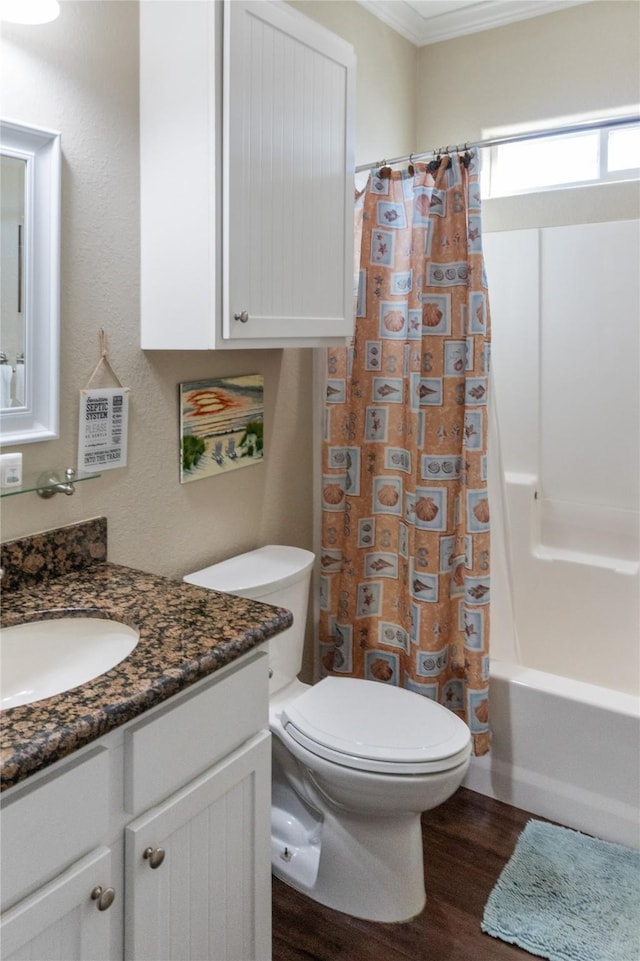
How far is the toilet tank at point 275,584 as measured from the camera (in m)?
1.93

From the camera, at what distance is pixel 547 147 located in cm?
284

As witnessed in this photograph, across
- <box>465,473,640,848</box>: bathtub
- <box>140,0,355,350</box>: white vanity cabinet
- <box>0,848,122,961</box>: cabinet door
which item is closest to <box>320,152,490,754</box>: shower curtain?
<box>465,473,640,848</box>: bathtub

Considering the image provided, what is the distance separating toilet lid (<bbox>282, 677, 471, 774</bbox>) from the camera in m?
1.72

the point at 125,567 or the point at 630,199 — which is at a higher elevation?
the point at 630,199

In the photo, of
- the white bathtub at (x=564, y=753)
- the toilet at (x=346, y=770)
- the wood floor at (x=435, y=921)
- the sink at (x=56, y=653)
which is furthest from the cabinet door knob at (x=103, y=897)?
the white bathtub at (x=564, y=753)

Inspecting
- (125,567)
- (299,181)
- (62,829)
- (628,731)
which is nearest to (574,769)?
(628,731)

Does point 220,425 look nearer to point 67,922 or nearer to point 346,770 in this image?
point 346,770

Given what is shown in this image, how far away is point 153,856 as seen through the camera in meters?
1.19

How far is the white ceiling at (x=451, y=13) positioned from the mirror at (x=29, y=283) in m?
1.56

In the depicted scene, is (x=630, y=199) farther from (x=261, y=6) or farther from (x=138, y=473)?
(x=138, y=473)

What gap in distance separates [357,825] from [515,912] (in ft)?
1.46

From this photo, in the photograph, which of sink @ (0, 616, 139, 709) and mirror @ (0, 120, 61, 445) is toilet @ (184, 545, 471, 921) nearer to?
sink @ (0, 616, 139, 709)

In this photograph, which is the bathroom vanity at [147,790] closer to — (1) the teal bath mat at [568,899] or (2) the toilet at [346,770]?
(2) the toilet at [346,770]

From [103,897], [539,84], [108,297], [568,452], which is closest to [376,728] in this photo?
[103,897]
